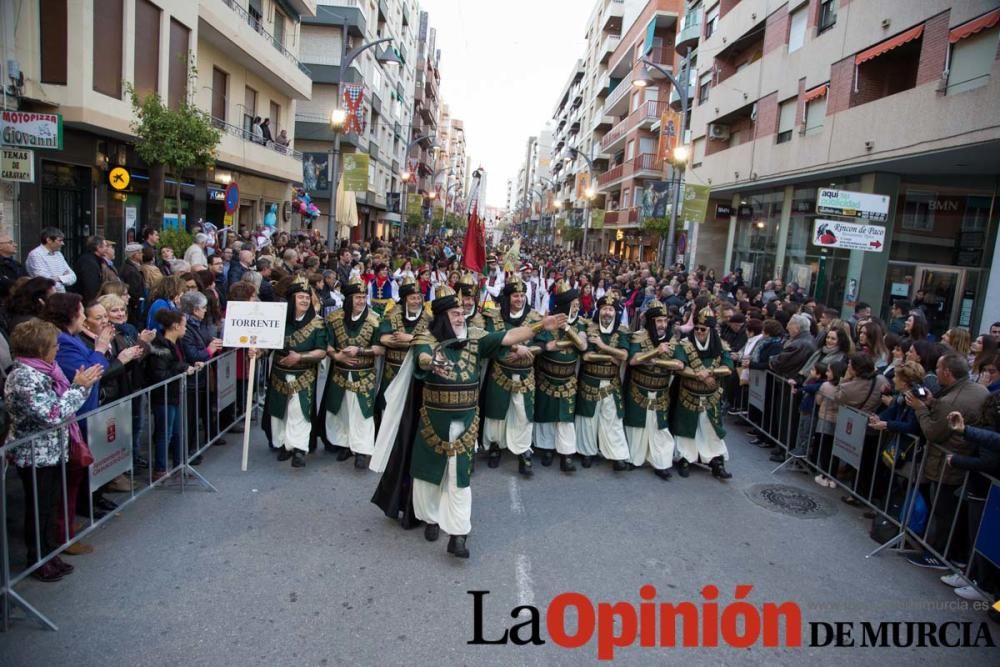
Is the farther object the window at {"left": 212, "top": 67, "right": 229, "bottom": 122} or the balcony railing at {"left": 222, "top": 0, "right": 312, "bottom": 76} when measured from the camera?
the window at {"left": 212, "top": 67, "right": 229, "bottom": 122}

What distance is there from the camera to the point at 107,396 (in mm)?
5555

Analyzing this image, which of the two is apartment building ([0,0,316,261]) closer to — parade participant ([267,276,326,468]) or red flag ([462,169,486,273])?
parade participant ([267,276,326,468])

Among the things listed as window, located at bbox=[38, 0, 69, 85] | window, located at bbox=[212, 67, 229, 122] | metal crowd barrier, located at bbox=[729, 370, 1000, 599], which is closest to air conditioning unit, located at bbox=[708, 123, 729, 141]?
window, located at bbox=[212, 67, 229, 122]

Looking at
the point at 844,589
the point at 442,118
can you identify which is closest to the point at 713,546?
the point at 844,589

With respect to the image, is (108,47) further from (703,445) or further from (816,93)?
(816,93)

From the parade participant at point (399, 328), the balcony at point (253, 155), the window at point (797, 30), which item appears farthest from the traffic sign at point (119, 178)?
the window at point (797, 30)

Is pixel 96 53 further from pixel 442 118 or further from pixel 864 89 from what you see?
pixel 442 118

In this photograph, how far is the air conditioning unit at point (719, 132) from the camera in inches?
1057

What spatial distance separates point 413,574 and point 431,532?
588 mm

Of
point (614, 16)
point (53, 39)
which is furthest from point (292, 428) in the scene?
point (614, 16)

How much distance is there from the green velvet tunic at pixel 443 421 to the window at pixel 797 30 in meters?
19.3

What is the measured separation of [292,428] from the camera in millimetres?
7117

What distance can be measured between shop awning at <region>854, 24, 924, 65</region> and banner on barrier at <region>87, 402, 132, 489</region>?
16735 millimetres

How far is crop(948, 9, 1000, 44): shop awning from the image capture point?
39.8ft
